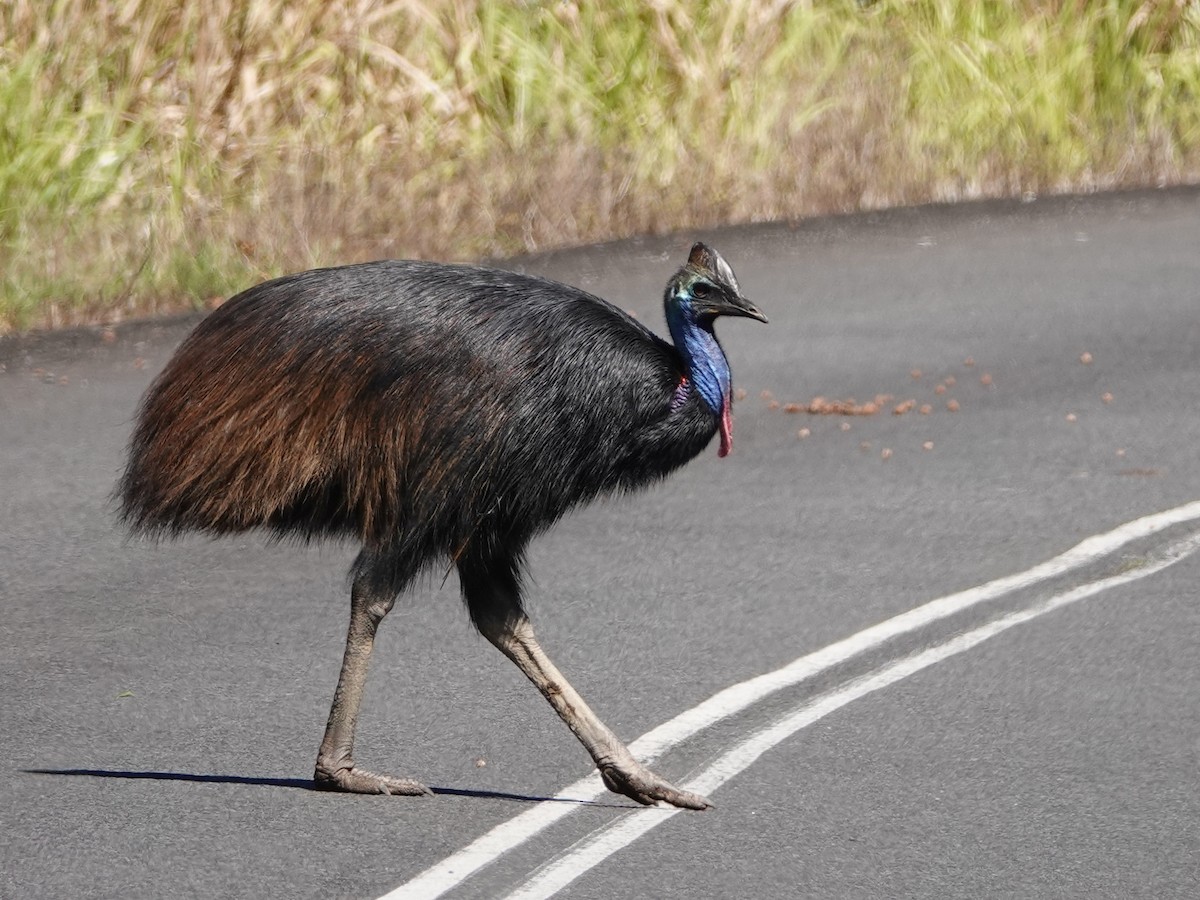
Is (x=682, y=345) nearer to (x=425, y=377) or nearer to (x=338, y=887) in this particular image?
(x=425, y=377)

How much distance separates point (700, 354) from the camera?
18.2 ft

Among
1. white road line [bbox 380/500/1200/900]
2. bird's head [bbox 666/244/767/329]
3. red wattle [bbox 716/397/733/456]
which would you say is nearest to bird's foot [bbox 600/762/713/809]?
white road line [bbox 380/500/1200/900]

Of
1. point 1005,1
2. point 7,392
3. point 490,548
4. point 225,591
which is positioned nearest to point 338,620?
point 225,591

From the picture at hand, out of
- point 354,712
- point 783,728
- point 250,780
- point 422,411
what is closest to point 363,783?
point 354,712

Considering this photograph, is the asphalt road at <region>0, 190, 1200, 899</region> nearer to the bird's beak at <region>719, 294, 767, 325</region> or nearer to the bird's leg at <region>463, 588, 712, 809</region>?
the bird's leg at <region>463, 588, 712, 809</region>

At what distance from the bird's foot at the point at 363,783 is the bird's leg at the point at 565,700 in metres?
0.42

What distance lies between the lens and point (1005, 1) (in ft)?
54.0

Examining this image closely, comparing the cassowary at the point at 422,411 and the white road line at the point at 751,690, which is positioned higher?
the cassowary at the point at 422,411

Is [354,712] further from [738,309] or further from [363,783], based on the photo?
[738,309]

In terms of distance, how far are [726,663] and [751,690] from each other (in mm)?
285

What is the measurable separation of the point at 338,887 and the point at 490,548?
94 centimetres

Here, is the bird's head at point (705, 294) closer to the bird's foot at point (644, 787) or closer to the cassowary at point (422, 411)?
the cassowary at point (422, 411)

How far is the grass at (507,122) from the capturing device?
1255cm

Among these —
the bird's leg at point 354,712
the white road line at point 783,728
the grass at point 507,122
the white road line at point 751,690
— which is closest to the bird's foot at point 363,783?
the bird's leg at point 354,712
